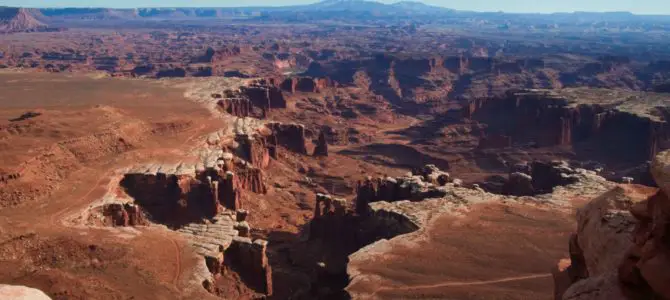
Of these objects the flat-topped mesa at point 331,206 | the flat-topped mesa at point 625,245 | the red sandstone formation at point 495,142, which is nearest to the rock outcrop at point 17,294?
the flat-topped mesa at point 625,245

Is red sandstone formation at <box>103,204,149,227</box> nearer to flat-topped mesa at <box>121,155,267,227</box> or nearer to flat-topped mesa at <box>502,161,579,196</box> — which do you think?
flat-topped mesa at <box>121,155,267,227</box>

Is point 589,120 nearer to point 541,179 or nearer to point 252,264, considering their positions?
point 541,179

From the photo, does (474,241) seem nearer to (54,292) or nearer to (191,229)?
(191,229)

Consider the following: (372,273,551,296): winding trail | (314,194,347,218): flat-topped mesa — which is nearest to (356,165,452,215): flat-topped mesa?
(314,194,347,218): flat-topped mesa

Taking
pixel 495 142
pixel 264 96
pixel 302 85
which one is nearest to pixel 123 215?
pixel 495 142

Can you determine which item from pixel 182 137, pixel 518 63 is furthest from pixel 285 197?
pixel 518 63

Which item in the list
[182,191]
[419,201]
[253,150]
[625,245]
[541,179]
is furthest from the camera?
[253,150]

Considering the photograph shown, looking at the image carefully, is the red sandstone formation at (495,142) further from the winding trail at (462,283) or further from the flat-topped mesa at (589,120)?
the winding trail at (462,283)
